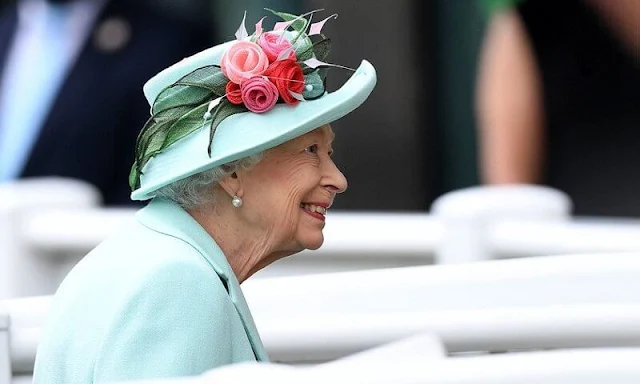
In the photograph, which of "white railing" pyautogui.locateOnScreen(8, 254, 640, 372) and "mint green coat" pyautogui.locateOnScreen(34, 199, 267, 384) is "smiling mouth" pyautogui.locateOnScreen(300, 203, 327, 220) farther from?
"white railing" pyautogui.locateOnScreen(8, 254, 640, 372)

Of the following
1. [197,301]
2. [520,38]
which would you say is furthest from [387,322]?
[520,38]

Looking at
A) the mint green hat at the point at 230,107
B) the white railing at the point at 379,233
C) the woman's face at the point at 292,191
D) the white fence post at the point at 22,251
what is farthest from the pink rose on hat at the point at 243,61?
the white fence post at the point at 22,251

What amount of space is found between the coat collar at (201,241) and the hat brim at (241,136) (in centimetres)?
5

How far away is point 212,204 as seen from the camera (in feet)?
11.4

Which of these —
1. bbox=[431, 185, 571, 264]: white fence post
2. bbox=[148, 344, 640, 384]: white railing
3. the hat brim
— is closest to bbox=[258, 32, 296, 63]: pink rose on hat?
the hat brim

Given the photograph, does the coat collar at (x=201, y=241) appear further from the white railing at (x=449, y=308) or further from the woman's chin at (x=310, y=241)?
the white railing at (x=449, y=308)

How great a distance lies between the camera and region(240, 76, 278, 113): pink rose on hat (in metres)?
3.42

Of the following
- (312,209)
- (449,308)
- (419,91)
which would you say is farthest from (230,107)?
(419,91)

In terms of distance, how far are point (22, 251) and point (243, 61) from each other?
2792 millimetres

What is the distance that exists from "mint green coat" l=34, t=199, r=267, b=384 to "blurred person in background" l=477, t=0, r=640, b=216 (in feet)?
13.1

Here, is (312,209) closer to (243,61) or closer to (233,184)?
(233,184)

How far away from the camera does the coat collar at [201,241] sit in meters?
3.38

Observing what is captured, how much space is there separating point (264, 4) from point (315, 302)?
4.22 metres

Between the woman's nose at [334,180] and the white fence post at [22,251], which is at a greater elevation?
the white fence post at [22,251]
